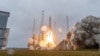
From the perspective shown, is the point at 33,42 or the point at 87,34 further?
the point at 33,42

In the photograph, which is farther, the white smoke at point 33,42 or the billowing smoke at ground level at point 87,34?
the white smoke at point 33,42

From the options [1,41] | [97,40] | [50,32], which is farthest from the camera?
[1,41]

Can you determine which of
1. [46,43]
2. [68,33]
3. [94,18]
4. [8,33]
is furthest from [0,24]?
[94,18]

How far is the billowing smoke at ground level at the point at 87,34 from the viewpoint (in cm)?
9094

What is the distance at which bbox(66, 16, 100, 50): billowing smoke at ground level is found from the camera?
9094 centimetres

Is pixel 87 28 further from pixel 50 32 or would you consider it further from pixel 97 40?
pixel 50 32

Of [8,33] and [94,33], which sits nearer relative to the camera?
[94,33]

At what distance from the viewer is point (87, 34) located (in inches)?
3725

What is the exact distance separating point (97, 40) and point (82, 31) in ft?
25.4

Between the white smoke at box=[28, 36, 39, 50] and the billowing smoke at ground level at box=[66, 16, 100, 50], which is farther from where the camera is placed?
the white smoke at box=[28, 36, 39, 50]

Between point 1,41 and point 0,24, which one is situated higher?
point 0,24

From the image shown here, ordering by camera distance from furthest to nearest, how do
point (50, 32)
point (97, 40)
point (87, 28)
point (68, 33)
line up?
point (50, 32) < point (68, 33) < point (87, 28) < point (97, 40)

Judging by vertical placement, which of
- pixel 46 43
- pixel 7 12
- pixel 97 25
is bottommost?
pixel 46 43

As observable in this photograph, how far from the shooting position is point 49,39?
132750 millimetres
